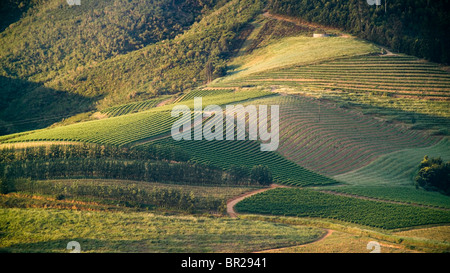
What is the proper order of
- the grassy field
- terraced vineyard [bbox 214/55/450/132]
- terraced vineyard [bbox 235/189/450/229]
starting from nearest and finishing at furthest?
the grassy field
terraced vineyard [bbox 235/189/450/229]
terraced vineyard [bbox 214/55/450/132]

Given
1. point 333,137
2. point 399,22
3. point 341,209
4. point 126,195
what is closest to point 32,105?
point 126,195

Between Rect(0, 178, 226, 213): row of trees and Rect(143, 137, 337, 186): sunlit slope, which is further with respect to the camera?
Rect(143, 137, 337, 186): sunlit slope

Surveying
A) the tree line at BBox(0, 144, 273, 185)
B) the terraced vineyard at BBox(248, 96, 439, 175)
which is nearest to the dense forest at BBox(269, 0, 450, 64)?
the terraced vineyard at BBox(248, 96, 439, 175)

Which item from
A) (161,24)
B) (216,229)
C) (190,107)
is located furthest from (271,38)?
(216,229)

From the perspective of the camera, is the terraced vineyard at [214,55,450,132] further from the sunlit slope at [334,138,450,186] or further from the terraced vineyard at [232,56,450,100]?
the sunlit slope at [334,138,450,186]

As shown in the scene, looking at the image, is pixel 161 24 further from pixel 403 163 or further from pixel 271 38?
pixel 403 163

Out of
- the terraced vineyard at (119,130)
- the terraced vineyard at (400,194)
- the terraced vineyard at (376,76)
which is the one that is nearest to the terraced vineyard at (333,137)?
the terraced vineyard at (400,194)
